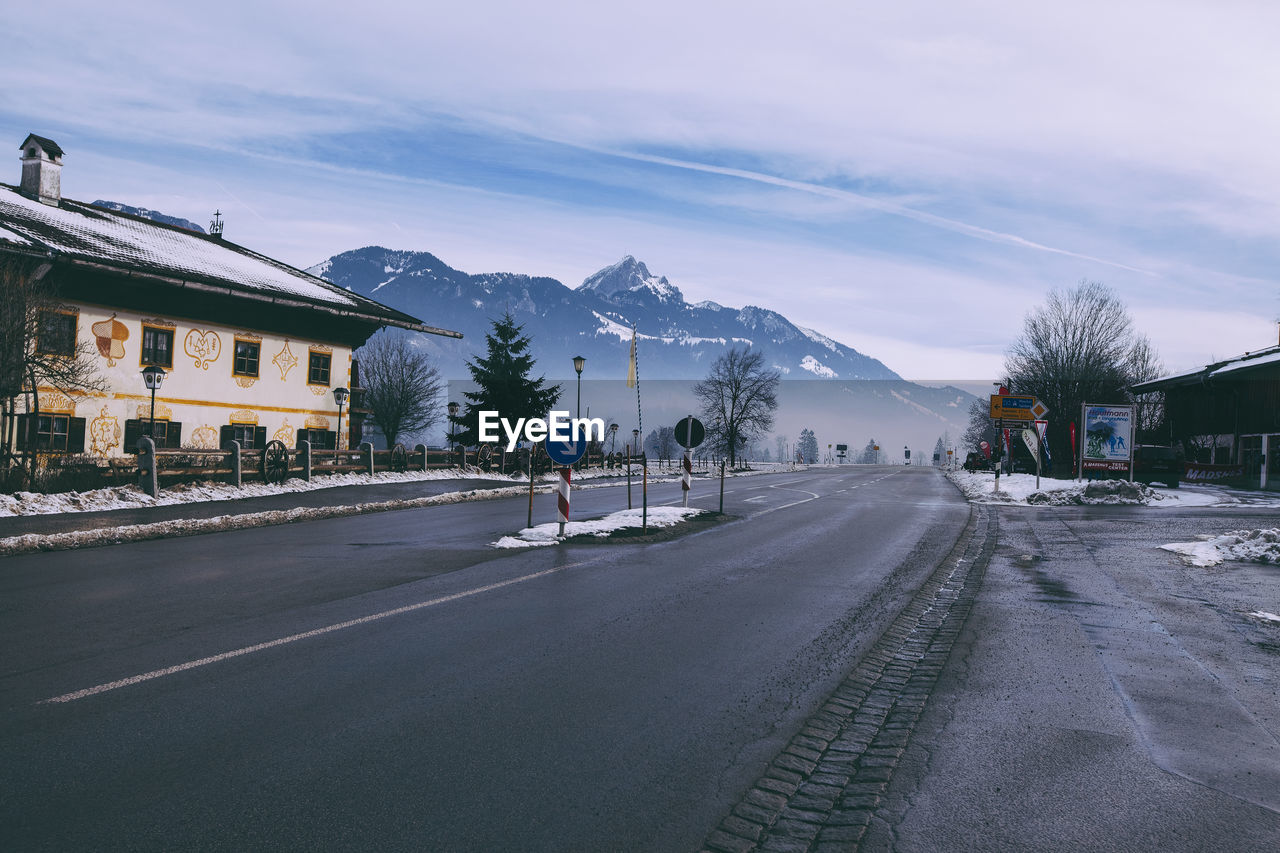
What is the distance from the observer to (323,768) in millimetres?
4191

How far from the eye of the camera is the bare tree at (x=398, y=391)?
77875mm

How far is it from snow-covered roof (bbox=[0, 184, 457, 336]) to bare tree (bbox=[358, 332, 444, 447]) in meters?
35.1

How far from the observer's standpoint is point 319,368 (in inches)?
1390

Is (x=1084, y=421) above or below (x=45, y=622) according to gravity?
above

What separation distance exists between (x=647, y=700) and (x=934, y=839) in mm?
2186

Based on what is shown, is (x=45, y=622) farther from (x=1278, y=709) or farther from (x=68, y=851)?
(x=1278, y=709)

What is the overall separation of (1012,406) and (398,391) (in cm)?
5788

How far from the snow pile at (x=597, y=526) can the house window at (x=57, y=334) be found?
47.3ft

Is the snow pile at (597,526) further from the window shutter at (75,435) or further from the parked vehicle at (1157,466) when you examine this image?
the parked vehicle at (1157,466)

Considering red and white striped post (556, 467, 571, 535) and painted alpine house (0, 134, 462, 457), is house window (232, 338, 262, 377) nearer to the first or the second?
painted alpine house (0, 134, 462, 457)

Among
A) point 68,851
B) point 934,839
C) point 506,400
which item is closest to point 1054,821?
point 934,839

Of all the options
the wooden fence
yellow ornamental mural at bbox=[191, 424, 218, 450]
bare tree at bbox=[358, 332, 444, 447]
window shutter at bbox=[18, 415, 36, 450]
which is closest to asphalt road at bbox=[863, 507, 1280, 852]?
the wooden fence

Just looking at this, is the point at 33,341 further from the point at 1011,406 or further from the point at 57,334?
the point at 1011,406

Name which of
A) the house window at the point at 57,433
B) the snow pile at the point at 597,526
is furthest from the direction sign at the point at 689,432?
the house window at the point at 57,433
